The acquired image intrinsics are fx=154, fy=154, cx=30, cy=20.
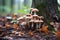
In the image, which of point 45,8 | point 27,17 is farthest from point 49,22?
point 27,17

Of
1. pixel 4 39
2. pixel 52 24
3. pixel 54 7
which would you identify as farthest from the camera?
pixel 54 7

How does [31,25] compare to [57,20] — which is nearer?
[31,25]

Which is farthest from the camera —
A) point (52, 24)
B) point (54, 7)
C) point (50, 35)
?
point (54, 7)

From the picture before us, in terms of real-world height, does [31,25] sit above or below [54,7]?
below

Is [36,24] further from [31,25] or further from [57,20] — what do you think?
[57,20]

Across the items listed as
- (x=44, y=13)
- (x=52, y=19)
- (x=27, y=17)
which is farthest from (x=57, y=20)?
(x=27, y=17)

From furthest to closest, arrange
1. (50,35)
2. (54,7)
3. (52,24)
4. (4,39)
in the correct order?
(54,7)
(52,24)
(50,35)
(4,39)

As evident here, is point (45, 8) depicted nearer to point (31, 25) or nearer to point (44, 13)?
point (44, 13)

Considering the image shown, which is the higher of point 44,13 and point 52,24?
point 44,13

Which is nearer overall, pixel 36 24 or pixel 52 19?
pixel 36 24
